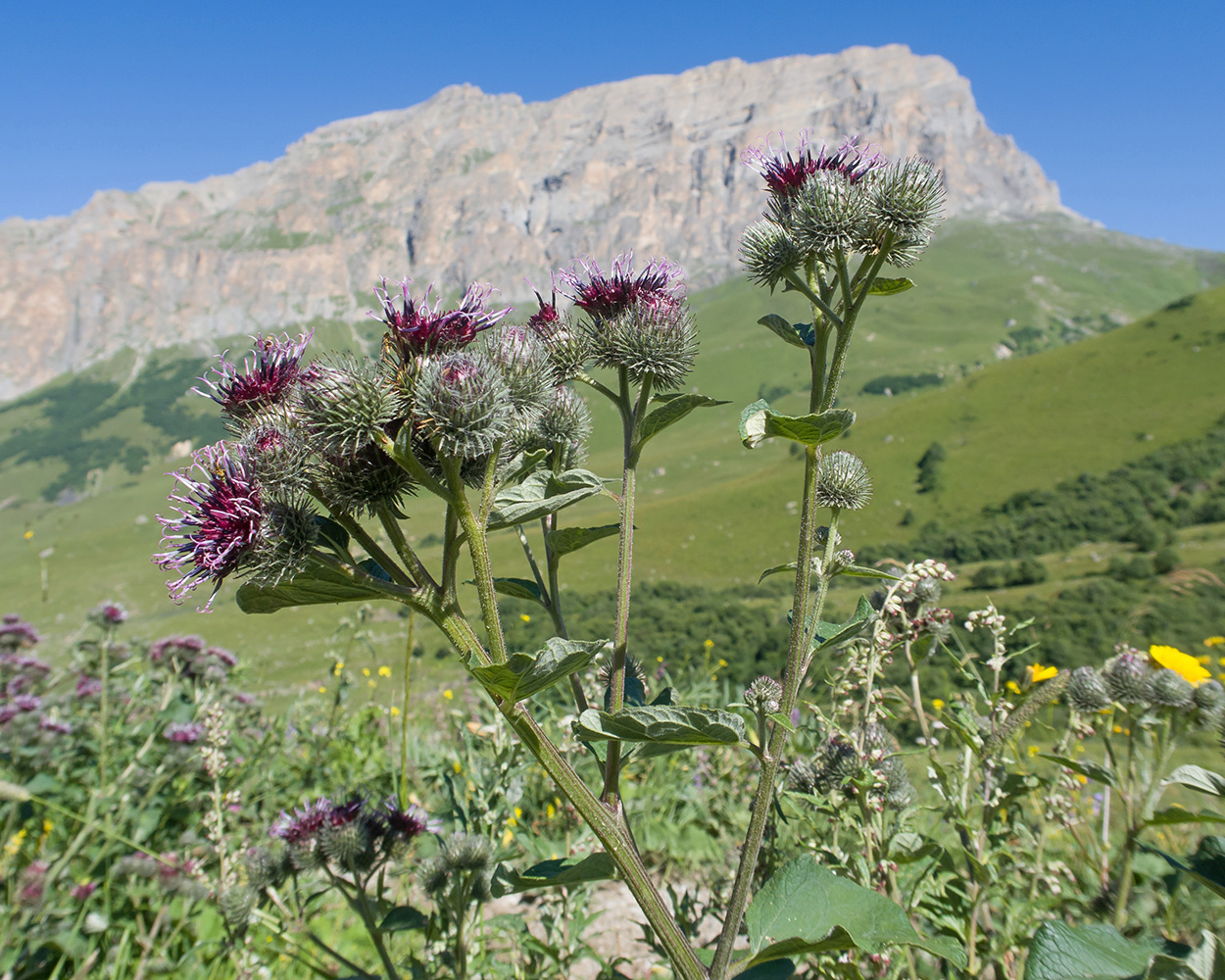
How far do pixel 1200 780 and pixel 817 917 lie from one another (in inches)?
57.4

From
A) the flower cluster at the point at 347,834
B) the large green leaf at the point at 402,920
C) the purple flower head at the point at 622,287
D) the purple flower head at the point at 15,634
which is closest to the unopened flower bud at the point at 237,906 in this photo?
the flower cluster at the point at 347,834

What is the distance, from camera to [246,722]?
6.24 m

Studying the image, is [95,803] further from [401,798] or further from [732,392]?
[732,392]

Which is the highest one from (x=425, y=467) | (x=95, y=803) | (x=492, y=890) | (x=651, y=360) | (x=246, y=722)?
(x=651, y=360)

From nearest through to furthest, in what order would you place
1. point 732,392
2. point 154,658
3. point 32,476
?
1. point 154,658
2. point 732,392
3. point 32,476

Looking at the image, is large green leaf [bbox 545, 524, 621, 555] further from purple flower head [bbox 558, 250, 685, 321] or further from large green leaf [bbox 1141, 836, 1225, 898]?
large green leaf [bbox 1141, 836, 1225, 898]

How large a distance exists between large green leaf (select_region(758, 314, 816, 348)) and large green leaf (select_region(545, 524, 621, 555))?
773mm

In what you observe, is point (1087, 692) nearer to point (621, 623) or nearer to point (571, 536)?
point (621, 623)

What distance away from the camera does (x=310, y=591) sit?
1736mm

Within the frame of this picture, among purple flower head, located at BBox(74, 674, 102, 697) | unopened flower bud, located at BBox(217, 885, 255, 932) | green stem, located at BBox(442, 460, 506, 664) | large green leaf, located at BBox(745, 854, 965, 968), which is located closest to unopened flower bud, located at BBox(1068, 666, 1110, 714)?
large green leaf, located at BBox(745, 854, 965, 968)

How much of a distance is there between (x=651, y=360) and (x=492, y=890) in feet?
5.97

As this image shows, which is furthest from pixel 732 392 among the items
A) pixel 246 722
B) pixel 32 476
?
pixel 32 476

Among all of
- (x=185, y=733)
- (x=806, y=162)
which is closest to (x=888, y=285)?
(x=806, y=162)

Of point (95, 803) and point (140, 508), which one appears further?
point (140, 508)
